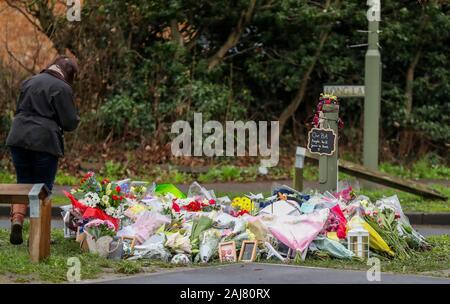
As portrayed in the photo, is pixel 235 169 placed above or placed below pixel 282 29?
below

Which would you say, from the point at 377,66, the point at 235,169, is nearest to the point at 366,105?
the point at 377,66

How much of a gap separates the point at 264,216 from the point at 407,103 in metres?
11.0

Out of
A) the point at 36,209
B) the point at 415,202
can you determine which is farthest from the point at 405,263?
the point at 415,202

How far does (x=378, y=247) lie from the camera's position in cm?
797

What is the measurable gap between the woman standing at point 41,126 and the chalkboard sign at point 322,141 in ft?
9.62

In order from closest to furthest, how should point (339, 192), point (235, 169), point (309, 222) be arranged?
point (309, 222) < point (339, 192) < point (235, 169)

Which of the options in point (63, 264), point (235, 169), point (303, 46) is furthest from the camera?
point (303, 46)

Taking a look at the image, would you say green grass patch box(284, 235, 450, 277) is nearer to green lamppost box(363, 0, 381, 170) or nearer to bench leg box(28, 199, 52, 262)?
bench leg box(28, 199, 52, 262)

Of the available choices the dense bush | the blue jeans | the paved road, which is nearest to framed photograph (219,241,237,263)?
the paved road

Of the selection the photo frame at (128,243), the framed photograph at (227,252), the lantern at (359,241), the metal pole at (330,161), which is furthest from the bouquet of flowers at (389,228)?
the photo frame at (128,243)

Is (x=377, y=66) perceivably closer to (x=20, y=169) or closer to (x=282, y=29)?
(x=282, y=29)

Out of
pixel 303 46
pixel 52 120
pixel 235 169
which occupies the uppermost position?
pixel 303 46

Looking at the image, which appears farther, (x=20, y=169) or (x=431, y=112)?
(x=431, y=112)

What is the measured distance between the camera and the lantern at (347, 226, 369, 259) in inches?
306
